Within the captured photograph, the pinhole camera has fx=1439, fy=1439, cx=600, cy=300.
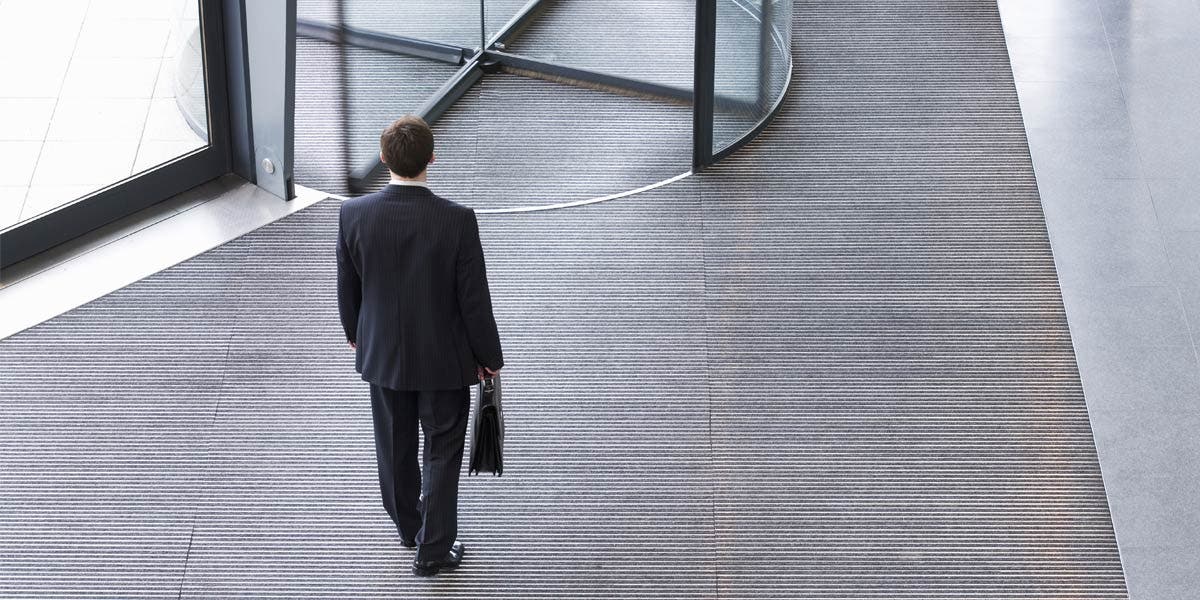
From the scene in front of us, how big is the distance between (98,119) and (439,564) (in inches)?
97.3

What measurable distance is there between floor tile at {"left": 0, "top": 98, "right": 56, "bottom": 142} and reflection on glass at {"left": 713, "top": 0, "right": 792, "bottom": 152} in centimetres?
259

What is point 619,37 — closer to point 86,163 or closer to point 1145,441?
point 86,163

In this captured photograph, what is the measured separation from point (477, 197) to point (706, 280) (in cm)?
110

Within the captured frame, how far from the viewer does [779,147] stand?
614cm

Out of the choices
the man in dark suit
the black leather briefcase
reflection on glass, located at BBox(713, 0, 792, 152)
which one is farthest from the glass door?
the black leather briefcase

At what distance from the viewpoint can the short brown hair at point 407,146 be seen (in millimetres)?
3650

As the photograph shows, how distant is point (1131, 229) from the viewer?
5609 millimetres

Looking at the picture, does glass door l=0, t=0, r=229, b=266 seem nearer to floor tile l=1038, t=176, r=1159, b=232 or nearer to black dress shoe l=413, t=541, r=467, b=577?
black dress shoe l=413, t=541, r=467, b=577

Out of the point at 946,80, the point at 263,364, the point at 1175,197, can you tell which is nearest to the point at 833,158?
the point at 946,80

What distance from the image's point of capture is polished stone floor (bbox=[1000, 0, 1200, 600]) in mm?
4492

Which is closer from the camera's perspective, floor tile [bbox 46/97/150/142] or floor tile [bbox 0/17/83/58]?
floor tile [bbox 0/17/83/58]

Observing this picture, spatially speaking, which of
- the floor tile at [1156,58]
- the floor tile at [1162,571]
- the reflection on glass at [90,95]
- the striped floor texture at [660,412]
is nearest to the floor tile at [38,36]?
the reflection on glass at [90,95]

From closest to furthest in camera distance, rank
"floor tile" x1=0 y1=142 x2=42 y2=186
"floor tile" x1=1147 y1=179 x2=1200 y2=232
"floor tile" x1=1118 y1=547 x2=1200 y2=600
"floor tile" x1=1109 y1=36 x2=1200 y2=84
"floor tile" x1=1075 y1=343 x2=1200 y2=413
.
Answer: "floor tile" x1=1118 y1=547 x2=1200 y2=600
"floor tile" x1=1075 y1=343 x2=1200 y2=413
"floor tile" x1=0 y1=142 x2=42 y2=186
"floor tile" x1=1147 y1=179 x2=1200 y2=232
"floor tile" x1=1109 y1=36 x2=1200 y2=84

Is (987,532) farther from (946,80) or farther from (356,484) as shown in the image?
(946,80)
